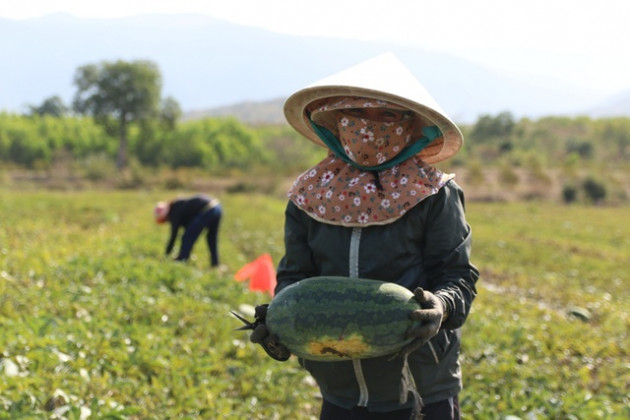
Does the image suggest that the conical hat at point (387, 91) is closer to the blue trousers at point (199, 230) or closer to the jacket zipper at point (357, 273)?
the jacket zipper at point (357, 273)

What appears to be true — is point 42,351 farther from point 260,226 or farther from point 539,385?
point 260,226

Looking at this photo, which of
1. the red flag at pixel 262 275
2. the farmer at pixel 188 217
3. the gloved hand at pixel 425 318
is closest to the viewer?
the gloved hand at pixel 425 318

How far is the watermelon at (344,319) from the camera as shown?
2025mm

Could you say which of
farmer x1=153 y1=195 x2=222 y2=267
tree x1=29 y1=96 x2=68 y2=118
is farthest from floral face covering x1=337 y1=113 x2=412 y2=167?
tree x1=29 y1=96 x2=68 y2=118

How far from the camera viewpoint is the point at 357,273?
7.48ft

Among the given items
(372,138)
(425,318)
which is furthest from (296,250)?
(425,318)

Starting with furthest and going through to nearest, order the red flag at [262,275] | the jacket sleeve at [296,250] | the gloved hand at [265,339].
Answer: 1. the red flag at [262,275]
2. the jacket sleeve at [296,250]
3. the gloved hand at [265,339]

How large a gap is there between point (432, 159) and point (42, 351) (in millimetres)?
3065

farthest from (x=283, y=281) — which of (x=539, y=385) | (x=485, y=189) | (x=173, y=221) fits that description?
(x=485, y=189)

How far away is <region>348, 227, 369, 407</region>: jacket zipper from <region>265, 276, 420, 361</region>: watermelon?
0.41ft

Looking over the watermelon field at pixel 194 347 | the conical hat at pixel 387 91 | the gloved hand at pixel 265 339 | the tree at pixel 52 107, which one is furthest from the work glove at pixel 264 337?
the tree at pixel 52 107

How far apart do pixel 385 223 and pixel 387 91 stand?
489mm

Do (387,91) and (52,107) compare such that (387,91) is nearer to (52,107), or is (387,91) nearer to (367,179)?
(367,179)

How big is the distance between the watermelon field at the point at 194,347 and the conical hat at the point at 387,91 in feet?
6.85
